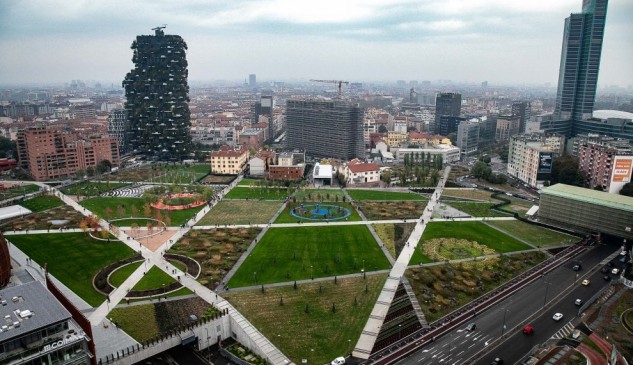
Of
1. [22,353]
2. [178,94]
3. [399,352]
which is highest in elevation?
[178,94]

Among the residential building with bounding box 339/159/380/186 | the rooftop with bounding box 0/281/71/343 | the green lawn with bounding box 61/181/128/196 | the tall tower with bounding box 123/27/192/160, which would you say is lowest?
the green lawn with bounding box 61/181/128/196

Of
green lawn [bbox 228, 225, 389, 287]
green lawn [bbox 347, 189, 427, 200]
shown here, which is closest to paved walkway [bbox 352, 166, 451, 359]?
green lawn [bbox 228, 225, 389, 287]

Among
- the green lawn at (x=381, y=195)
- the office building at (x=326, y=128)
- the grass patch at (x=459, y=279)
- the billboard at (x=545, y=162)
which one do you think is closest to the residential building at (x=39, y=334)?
the grass patch at (x=459, y=279)

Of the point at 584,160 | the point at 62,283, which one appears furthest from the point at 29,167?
the point at 584,160

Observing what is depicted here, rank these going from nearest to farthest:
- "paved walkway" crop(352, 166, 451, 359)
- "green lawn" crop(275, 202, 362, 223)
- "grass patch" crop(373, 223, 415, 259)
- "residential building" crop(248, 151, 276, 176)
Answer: "paved walkway" crop(352, 166, 451, 359)
"grass patch" crop(373, 223, 415, 259)
"green lawn" crop(275, 202, 362, 223)
"residential building" crop(248, 151, 276, 176)

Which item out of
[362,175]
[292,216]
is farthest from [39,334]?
[362,175]

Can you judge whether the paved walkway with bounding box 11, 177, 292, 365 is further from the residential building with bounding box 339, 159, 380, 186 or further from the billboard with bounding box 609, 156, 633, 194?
the billboard with bounding box 609, 156, 633, 194

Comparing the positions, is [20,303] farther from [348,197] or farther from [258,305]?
[348,197]
